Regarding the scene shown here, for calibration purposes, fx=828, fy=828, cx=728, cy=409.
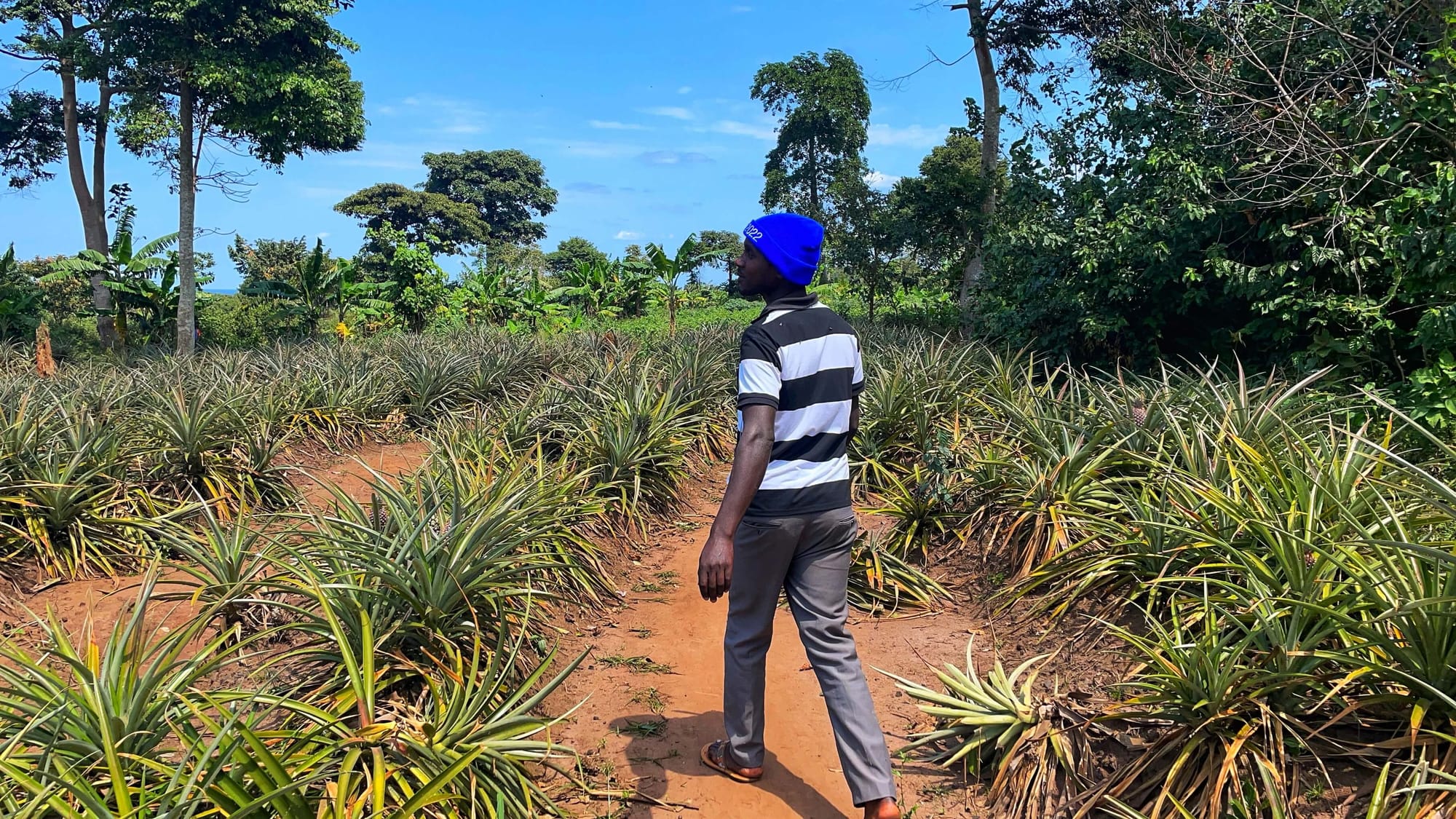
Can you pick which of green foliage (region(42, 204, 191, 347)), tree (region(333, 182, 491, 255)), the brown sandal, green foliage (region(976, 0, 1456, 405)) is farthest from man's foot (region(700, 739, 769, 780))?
tree (region(333, 182, 491, 255))

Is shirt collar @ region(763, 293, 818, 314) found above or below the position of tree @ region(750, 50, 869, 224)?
below

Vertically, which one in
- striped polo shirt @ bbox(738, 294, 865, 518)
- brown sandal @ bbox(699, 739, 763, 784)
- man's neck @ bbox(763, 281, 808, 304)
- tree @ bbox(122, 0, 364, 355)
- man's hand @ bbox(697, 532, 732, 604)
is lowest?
brown sandal @ bbox(699, 739, 763, 784)

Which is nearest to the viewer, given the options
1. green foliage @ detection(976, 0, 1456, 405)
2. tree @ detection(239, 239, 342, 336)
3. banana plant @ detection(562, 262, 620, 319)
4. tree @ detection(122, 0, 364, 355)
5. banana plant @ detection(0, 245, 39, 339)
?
green foliage @ detection(976, 0, 1456, 405)

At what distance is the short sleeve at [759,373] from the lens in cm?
259

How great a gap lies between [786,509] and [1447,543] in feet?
7.66

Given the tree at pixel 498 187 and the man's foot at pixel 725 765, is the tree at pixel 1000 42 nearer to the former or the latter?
the man's foot at pixel 725 765

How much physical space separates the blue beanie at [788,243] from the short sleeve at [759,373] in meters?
0.24

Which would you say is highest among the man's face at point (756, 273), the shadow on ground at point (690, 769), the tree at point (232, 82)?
the tree at point (232, 82)

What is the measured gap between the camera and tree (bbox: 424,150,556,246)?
144ft

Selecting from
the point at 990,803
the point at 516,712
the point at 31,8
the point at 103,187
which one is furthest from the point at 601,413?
the point at 103,187

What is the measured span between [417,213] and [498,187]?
611 cm

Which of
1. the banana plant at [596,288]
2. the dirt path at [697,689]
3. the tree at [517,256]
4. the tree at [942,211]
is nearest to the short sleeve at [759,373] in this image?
the dirt path at [697,689]

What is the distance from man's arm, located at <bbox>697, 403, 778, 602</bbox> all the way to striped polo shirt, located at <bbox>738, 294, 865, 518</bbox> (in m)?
0.05

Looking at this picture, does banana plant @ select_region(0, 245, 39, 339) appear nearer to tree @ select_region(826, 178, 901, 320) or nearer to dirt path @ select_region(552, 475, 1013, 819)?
tree @ select_region(826, 178, 901, 320)
